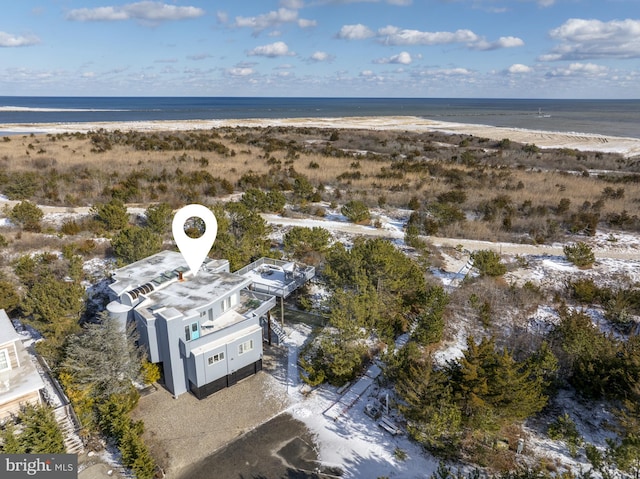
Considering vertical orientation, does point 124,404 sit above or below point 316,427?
above

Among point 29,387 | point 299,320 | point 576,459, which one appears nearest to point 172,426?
point 29,387

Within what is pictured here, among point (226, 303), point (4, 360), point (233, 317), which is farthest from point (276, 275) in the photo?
point (4, 360)

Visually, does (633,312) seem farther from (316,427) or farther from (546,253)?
(316,427)

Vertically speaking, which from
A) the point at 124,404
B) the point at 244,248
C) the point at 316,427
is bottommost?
the point at 316,427

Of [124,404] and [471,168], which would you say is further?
[471,168]

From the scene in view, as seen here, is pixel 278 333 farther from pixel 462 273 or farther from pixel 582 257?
pixel 582 257

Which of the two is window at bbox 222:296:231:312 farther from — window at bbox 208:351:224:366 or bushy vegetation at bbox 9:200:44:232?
bushy vegetation at bbox 9:200:44:232

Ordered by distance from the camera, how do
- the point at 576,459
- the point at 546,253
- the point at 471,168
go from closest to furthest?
the point at 576,459 → the point at 546,253 → the point at 471,168
